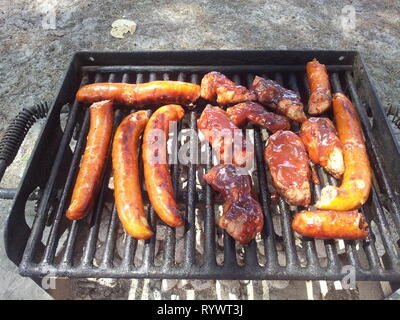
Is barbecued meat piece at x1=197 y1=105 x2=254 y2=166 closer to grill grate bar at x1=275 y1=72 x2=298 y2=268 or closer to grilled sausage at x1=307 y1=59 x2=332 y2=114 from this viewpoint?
grill grate bar at x1=275 y1=72 x2=298 y2=268

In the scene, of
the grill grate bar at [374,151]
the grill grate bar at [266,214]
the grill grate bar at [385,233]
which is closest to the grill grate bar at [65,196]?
the grill grate bar at [266,214]

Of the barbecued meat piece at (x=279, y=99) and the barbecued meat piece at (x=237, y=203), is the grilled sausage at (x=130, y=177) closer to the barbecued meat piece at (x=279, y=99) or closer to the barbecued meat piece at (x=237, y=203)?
the barbecued meat piece at (x=237, y=203)

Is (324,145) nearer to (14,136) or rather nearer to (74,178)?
(74,178)

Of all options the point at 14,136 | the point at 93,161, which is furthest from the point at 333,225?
the point at 14,136

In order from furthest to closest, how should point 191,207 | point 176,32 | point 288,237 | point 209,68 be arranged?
point 176,32
point 209,68
point 191,207
point 288,237

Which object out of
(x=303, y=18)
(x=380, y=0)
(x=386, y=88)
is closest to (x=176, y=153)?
(x=386, y=88)

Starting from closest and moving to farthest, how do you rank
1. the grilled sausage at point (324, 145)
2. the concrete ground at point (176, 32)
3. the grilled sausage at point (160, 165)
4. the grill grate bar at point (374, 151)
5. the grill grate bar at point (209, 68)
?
the grilled sausage at point (160, 165), the grill grate bar at point (374, 151), the grilled sausage at point (324, 145), the grill grate bar at point (209, 68), the concrete ground at point (176, 32)
